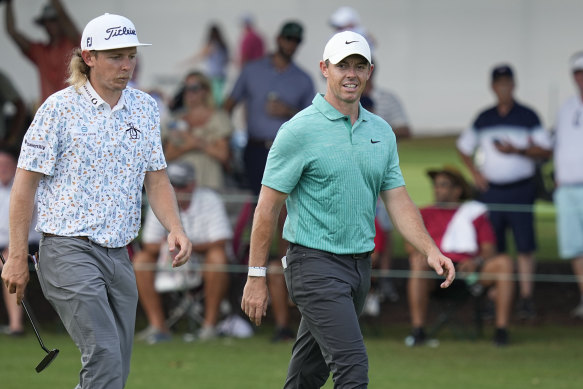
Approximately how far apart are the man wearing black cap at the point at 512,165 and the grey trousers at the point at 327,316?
5435 millimetres

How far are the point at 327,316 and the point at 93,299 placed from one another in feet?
3.47

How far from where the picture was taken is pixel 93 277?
5258 mm

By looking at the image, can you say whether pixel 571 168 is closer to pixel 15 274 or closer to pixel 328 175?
pixel 328 175

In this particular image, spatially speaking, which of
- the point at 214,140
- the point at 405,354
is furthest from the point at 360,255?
the point at 214,140

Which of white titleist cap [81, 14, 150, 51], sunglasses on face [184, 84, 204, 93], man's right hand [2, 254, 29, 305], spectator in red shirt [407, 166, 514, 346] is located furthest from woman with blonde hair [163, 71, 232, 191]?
man's right hand [2, 254, 29, 305]

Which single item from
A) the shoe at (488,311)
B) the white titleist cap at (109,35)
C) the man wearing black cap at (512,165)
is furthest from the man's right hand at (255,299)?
the shoe at (488,311)

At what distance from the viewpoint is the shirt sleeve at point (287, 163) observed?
546cm

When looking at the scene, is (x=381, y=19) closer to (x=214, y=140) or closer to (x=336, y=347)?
(x=214, y=140)

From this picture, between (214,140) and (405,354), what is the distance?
8.82ft

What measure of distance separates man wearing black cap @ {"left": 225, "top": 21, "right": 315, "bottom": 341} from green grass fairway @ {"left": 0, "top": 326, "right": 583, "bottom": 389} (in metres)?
1.30

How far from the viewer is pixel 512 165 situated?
10.9m

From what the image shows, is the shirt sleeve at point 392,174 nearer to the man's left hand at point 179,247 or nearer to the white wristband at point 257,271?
the white wristband at point 257,271

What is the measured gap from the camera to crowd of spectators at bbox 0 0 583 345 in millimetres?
10086

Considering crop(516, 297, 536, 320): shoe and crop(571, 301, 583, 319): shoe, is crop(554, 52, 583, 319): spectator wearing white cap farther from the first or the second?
crop(571, 301, 583, 319): shoe
